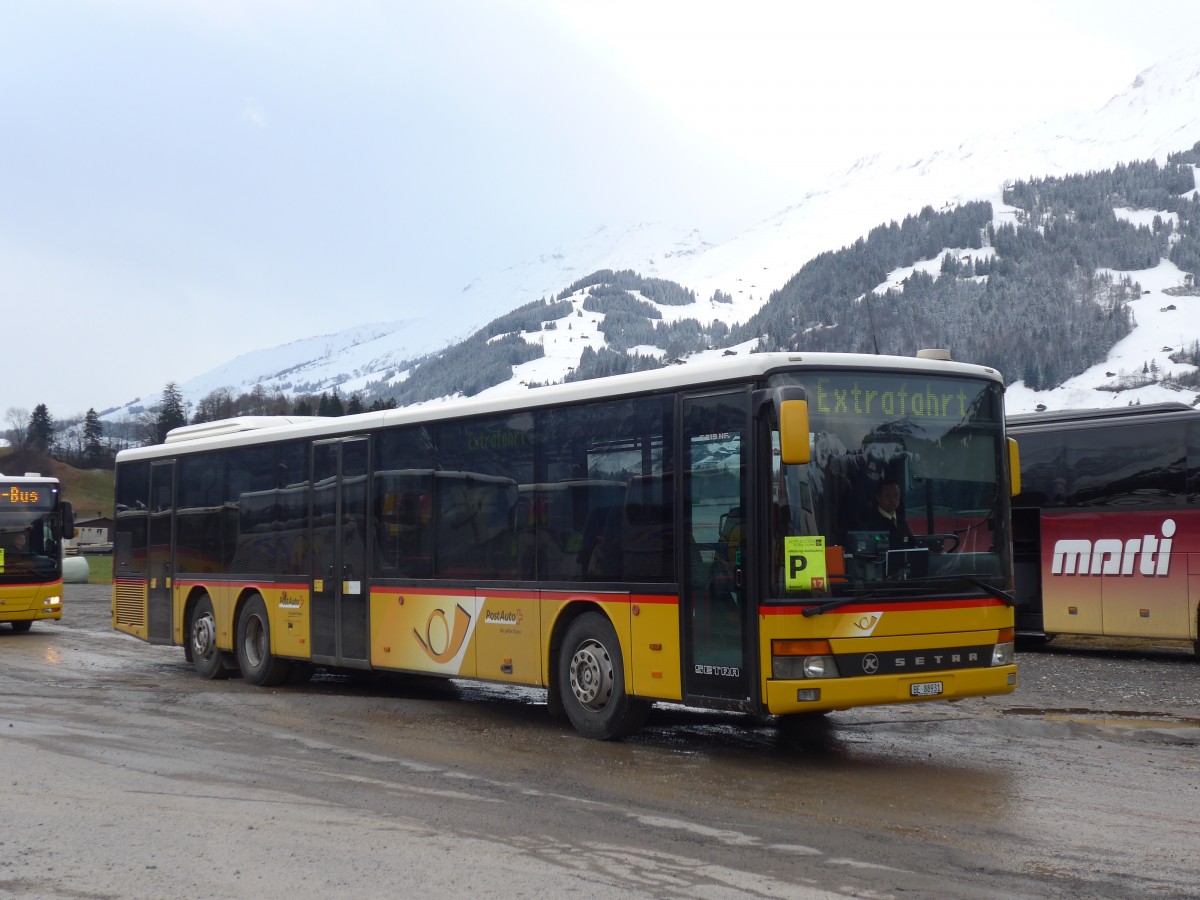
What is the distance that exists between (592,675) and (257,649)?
6512mm

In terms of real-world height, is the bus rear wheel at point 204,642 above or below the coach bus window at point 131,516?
below

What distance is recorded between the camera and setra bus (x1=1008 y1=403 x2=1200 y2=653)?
59.0 ft

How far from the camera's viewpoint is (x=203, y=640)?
55.9 ft

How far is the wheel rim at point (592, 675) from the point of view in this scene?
10.8 meters

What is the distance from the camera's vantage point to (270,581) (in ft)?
51.5

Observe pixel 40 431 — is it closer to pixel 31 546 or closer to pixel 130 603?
pixel 31 546

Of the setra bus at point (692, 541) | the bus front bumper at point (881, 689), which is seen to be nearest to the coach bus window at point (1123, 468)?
the setra bus at point (692, 541)

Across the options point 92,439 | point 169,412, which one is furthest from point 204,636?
Answer: point 92,439

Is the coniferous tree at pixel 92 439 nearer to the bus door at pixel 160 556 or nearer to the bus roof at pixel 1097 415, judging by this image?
the bus door at pixel 160 556

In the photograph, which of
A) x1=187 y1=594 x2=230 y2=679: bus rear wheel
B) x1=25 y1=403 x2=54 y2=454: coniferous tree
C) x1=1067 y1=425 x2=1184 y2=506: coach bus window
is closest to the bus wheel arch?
x1=187 y1=594 x2=230 y2=679: bus rear wheel

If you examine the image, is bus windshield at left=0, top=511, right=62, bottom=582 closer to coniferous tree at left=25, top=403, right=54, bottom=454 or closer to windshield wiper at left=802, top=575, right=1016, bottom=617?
windshield wiper at left=802, top=575, right=1016, bottom=617

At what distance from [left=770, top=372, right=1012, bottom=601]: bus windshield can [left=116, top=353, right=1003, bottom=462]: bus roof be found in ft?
0.31

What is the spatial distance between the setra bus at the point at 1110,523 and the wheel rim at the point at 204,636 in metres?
11.6

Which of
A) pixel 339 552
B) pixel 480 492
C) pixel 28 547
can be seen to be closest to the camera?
pixel 480 492
